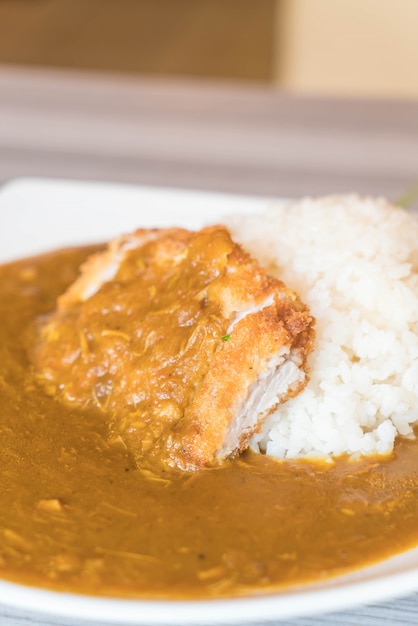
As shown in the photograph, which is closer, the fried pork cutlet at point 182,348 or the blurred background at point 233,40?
the fried pork cutlet at point 182,348

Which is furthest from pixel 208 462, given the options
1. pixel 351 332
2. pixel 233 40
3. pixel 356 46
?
pixel 233 40

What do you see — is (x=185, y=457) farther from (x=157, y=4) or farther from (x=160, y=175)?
(x=157, y=4)

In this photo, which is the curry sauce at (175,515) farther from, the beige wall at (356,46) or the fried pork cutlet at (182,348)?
the beige wall at (356,46)

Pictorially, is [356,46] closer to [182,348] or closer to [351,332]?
[351,332]

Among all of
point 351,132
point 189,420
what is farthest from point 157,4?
point 189,420

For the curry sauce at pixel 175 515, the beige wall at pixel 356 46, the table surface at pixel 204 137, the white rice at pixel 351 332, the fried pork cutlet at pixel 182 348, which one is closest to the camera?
the curry sauce at pixel 175 515

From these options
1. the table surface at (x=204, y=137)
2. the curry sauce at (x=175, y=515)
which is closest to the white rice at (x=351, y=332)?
the curry sauce at (x=175, y=515)

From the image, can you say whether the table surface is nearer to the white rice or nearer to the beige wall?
the white rice

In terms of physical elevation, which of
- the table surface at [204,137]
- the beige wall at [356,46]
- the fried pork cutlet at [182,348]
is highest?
the beige wall at [356,46]
